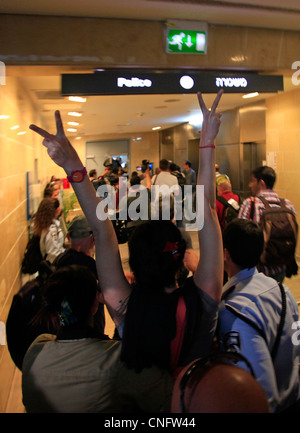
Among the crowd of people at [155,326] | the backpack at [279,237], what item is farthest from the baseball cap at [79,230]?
the backpack at [279,237]

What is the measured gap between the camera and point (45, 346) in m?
1.21

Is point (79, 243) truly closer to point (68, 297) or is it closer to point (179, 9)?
point (68, 297)

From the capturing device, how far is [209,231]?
1.21 meters

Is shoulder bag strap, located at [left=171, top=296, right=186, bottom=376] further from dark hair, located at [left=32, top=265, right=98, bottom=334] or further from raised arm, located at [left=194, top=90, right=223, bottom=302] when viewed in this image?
dark hair, located at [left=32, top=265, right=98, bottom=334]

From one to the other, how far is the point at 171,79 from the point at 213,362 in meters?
2.88

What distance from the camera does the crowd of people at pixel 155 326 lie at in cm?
107

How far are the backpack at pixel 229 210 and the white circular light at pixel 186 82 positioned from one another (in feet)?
3.88

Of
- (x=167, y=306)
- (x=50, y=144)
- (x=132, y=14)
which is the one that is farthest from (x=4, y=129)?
(x=167, y=306)

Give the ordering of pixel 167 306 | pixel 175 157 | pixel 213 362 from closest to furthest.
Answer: pixel 213 362 → pixel 167 306 → pixel 175 157

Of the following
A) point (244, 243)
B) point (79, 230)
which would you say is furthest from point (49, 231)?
point (244, 243)

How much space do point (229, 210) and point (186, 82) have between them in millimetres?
1353

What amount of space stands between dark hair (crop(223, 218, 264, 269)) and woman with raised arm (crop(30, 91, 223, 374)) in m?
0.46

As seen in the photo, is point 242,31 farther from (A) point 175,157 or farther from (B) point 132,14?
(A) point 175,157

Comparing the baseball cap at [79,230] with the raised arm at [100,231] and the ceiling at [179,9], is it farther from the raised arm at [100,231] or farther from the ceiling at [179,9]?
the ceiling at [179,9]
